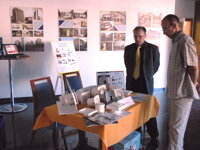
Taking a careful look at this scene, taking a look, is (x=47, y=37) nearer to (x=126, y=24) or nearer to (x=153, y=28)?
(x=126, y=24)

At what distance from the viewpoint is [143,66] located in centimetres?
271

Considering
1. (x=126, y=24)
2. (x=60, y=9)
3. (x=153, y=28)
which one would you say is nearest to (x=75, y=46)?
(x=60, y=9)

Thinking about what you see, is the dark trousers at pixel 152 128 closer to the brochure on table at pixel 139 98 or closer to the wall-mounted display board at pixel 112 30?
the brochure on table at pixel 139 98

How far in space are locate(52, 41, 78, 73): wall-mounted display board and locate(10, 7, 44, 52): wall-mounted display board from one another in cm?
56

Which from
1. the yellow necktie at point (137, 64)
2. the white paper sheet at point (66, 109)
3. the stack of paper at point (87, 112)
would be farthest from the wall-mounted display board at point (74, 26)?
the stack of paper at point (87, 112)

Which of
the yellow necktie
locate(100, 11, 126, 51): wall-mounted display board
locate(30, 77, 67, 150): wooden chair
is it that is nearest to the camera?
locate(30, 77, 67, 150): wooden chair

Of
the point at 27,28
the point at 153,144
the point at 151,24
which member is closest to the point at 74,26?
the point at 27,28

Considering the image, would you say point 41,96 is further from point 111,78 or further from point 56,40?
point 56,40

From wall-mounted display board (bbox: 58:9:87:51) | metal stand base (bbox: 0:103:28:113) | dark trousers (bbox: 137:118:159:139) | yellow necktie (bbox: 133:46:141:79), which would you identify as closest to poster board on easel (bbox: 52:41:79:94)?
wall-mounted display board (bbox: 58:9:87:51)

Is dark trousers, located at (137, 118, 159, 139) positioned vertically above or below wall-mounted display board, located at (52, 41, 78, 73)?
below

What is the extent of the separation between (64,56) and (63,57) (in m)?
0.03

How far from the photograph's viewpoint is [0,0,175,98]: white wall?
427 cm

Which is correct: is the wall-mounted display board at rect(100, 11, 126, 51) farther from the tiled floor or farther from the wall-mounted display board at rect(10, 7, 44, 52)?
the tiled floor

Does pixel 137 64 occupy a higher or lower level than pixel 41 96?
higher
